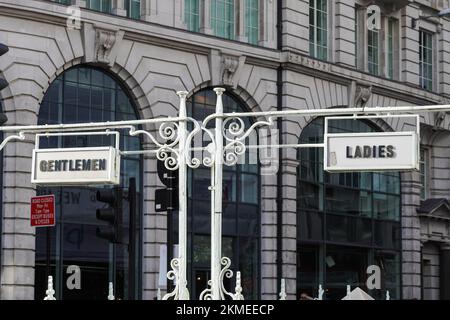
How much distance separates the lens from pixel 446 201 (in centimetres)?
4384

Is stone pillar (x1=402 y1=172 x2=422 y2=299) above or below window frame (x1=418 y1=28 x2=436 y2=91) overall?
below

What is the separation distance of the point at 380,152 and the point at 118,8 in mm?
16636

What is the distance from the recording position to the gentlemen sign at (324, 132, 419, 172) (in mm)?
15758

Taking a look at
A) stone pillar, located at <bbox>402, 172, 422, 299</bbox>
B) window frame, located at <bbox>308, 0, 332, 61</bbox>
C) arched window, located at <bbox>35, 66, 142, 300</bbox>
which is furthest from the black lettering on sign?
stone pillar, located at <bbox>402, 172, 422, 299</bbox>

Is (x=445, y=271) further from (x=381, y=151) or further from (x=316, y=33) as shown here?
(x=381, y=151)

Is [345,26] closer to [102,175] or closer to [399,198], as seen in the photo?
[399,198]

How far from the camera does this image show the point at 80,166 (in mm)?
16719

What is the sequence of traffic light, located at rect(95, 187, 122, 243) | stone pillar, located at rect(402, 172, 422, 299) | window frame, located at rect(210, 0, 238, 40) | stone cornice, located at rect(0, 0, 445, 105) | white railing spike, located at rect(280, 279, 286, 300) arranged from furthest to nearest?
stone pillar, located at rect(402, 172, 422, 299) < window frame, located at rect(210, 0, 238, 40) < white railing spike, located at rect(280, 279, 286, 300) < stone cornice, located at rect(0, 0, 445, 105) < traffic light, located at rect(95, 187, 122, 243)

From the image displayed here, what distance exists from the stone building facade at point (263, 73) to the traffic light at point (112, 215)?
10.8 meters

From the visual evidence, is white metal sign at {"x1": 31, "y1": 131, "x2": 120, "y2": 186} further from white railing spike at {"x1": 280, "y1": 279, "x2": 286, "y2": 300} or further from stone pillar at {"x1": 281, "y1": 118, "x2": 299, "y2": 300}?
stone pillar at {"x1": 281, "y1": 118, "x2": 299, "y2": 300}

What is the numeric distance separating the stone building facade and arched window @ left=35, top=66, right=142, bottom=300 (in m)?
0.47
